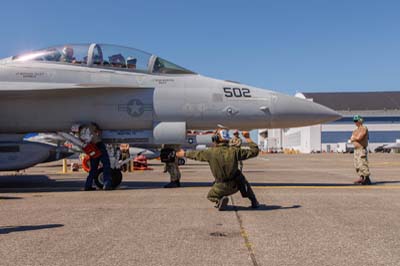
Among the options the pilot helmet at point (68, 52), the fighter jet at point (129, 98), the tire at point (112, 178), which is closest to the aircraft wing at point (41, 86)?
the fighter jet at point (129, 98)

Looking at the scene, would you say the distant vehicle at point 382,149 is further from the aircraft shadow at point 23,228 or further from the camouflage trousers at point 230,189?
the aircraft shadow at point 23,228

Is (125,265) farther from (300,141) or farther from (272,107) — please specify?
(300,141)

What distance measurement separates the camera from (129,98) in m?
9.82

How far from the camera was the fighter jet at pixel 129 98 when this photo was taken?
9594 millimetres

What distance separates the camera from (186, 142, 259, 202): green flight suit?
668cm

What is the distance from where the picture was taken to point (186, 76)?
32.8ft

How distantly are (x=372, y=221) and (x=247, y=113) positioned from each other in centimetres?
463

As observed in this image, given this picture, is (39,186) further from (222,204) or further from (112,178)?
(222,204)

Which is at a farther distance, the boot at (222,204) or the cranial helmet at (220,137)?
the cranial helmet at (220,137)

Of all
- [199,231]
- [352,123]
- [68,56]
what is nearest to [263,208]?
[199,231]

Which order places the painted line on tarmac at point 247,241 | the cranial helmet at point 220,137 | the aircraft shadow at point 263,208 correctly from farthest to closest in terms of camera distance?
the cranial helmet at point 220,137 → the aircraft shadow at point 263,208 → the painted line on tarmac at point 247,241

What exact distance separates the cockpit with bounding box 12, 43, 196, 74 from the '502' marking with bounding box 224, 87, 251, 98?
1223mm

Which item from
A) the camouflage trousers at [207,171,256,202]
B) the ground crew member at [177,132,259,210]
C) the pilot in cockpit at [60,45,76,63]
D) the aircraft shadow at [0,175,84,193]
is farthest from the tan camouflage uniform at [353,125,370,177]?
the pilot in cockpit at [60,45,76,63]

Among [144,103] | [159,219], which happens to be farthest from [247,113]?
[159,219]
